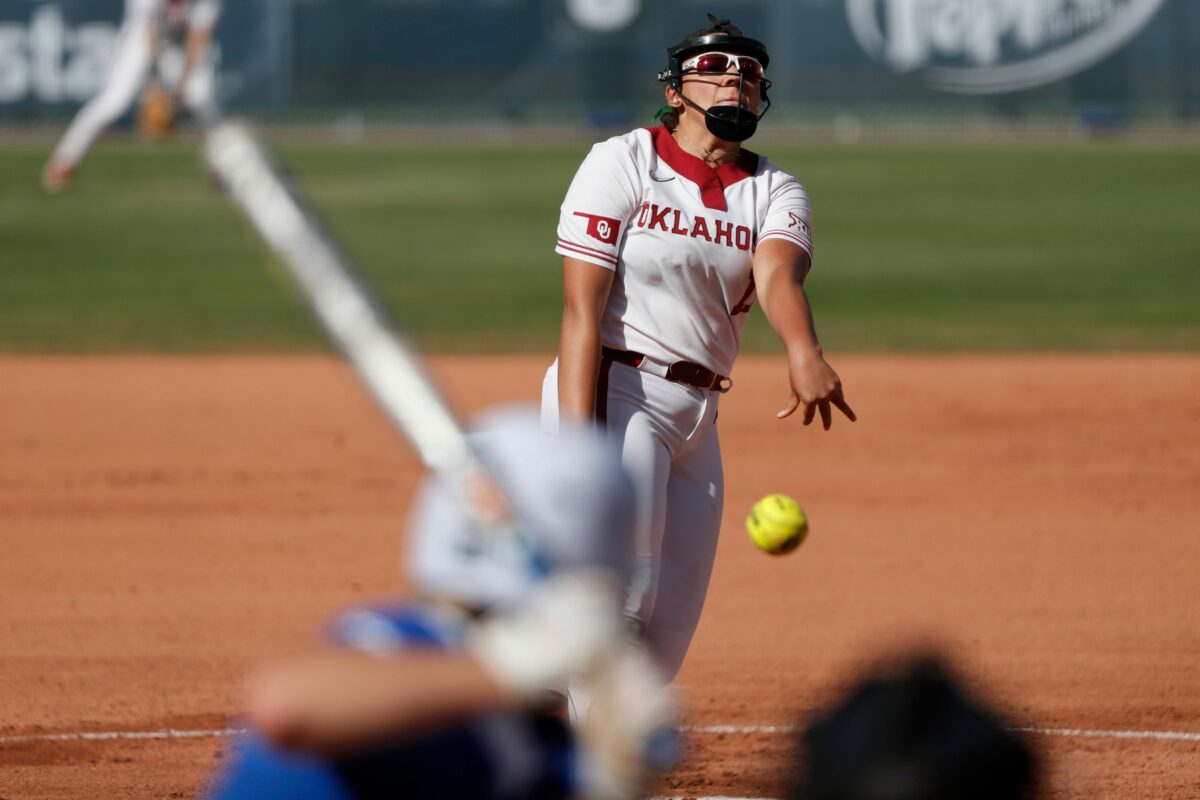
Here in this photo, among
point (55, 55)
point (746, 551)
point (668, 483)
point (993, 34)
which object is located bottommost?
point (55, 55)

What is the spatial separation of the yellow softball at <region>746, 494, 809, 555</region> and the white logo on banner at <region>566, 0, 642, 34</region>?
26.4 meters

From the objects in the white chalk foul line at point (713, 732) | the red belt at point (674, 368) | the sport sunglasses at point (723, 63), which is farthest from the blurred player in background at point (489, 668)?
the white chalk foul line at point (713, 732)

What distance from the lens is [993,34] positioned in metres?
32.6

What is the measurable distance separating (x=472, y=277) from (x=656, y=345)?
14.5m

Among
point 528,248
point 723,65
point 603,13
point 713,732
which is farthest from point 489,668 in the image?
point 603,13

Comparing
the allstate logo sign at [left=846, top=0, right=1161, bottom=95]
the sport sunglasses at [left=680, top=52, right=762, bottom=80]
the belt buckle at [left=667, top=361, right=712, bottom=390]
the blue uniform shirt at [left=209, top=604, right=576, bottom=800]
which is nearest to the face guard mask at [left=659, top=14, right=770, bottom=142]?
the sport sunglasses at [left=680, top=52, right=762, bottom=80]

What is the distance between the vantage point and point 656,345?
16.6ft

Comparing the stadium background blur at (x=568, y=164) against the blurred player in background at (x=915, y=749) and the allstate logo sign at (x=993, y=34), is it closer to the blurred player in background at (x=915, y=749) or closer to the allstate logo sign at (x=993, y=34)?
the allstate logo sign at (x=993, y=34)

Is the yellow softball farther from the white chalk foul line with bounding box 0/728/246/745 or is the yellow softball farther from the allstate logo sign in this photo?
the allstate logo sign

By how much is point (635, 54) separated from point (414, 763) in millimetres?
31704

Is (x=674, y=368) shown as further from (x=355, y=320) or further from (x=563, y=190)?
(x=563, y=190)

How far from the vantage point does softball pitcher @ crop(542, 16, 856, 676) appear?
4.93 m

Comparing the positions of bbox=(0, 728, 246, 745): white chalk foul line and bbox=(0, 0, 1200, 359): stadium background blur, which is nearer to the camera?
bbox=(0, 728, 246, 745): white chalk foul line

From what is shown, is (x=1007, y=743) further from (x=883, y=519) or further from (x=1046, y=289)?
(x=1046, y=289)
